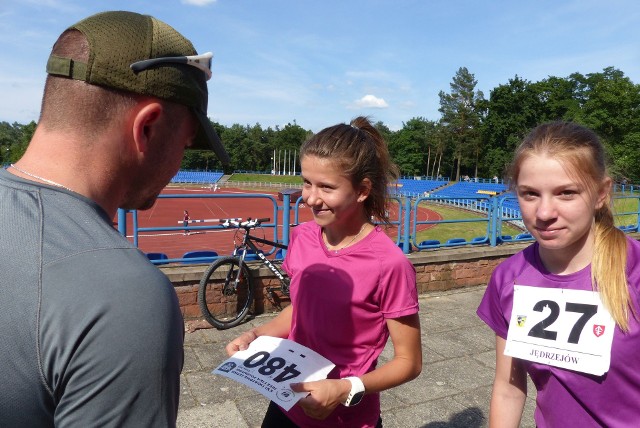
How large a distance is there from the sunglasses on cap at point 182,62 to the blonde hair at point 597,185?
1.18 metres

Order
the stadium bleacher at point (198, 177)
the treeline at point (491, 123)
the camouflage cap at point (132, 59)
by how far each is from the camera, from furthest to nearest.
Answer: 1. the stadium bleacher at point (198, 177)
2. the treeline at point (491, 123)
3. the camouflage cap at point (132, 59)

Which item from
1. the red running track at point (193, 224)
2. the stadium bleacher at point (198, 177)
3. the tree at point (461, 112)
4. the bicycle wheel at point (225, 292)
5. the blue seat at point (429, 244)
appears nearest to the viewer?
the bicycle wheel at point (225, 292)

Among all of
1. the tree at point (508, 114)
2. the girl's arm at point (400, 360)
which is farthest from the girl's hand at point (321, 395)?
the tree at point (508, 114)

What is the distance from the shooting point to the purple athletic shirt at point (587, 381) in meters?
1.52

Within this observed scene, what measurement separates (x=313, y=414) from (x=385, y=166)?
1.10 m

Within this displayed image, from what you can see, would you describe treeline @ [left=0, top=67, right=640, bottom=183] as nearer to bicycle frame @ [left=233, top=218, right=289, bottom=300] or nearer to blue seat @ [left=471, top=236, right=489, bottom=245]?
blue seat @ [left=471, top=236, right=489, bottom=245]

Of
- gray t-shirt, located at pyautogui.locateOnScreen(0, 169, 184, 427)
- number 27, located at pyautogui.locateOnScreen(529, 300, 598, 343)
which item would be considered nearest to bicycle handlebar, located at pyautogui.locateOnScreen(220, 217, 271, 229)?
number 27, located at pyautogui.locateOnScreen(529, 300, 598, 343)

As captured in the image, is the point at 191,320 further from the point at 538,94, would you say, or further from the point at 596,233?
the point at 538,94

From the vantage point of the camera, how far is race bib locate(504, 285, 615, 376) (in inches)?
61.5

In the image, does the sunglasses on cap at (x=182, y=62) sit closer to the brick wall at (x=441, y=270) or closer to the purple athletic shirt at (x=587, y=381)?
the purple athletic shirt at (x=587, y=381)

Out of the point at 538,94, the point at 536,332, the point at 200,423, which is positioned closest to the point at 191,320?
the point at 200,423

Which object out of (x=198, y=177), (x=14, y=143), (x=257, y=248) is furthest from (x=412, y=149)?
(x=257, y=248)

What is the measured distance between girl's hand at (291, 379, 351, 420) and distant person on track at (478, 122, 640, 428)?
62 cm

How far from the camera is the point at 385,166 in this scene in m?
2.21
